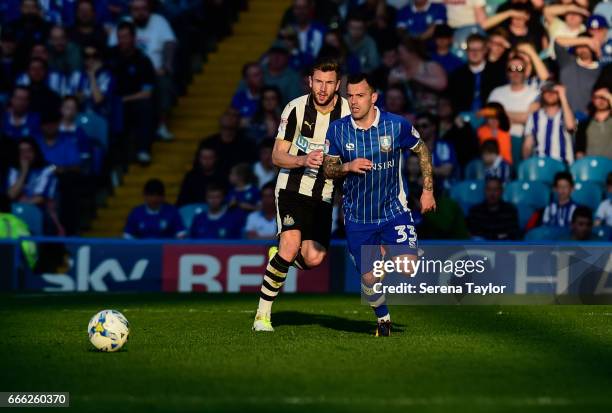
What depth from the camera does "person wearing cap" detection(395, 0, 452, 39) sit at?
18703 millimetres

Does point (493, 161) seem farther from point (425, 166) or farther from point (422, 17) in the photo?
point (425, 166)

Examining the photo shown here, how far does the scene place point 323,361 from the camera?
351 inches

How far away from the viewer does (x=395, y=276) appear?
Answer: 1438cm

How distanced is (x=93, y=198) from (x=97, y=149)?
2.19ft

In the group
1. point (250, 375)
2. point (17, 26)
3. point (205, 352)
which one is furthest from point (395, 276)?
point (17, 26)

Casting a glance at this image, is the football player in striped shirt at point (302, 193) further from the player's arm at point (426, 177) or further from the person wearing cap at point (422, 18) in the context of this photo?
the person wearing cap at point (422, 18)

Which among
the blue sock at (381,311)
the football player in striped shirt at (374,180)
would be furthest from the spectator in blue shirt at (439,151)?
the blue sock at (381,311)

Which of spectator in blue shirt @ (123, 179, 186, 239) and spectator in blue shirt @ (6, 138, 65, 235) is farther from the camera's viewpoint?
spectator in blue shirt @ (6, 138, 65, 235)

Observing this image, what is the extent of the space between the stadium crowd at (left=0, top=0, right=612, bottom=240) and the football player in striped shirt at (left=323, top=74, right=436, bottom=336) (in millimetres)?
5498

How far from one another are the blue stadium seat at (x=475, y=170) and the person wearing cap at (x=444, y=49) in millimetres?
1653

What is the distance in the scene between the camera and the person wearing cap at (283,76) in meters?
18.5

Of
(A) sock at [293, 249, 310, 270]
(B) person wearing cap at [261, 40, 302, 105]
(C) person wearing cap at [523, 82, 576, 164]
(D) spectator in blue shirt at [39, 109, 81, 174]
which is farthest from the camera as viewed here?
(B) person wearing cap at [261, 40, 302, 105]

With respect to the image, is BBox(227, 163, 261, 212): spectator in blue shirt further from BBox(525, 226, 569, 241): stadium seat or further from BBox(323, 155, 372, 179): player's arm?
BBox(323, 155, 372, 179): player's arm

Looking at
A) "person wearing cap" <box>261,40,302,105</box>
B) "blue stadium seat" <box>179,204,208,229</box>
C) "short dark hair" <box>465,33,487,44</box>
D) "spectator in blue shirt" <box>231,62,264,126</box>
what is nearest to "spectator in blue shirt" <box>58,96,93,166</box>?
"blue stadium seat" <box>179,204,208,229</box>
